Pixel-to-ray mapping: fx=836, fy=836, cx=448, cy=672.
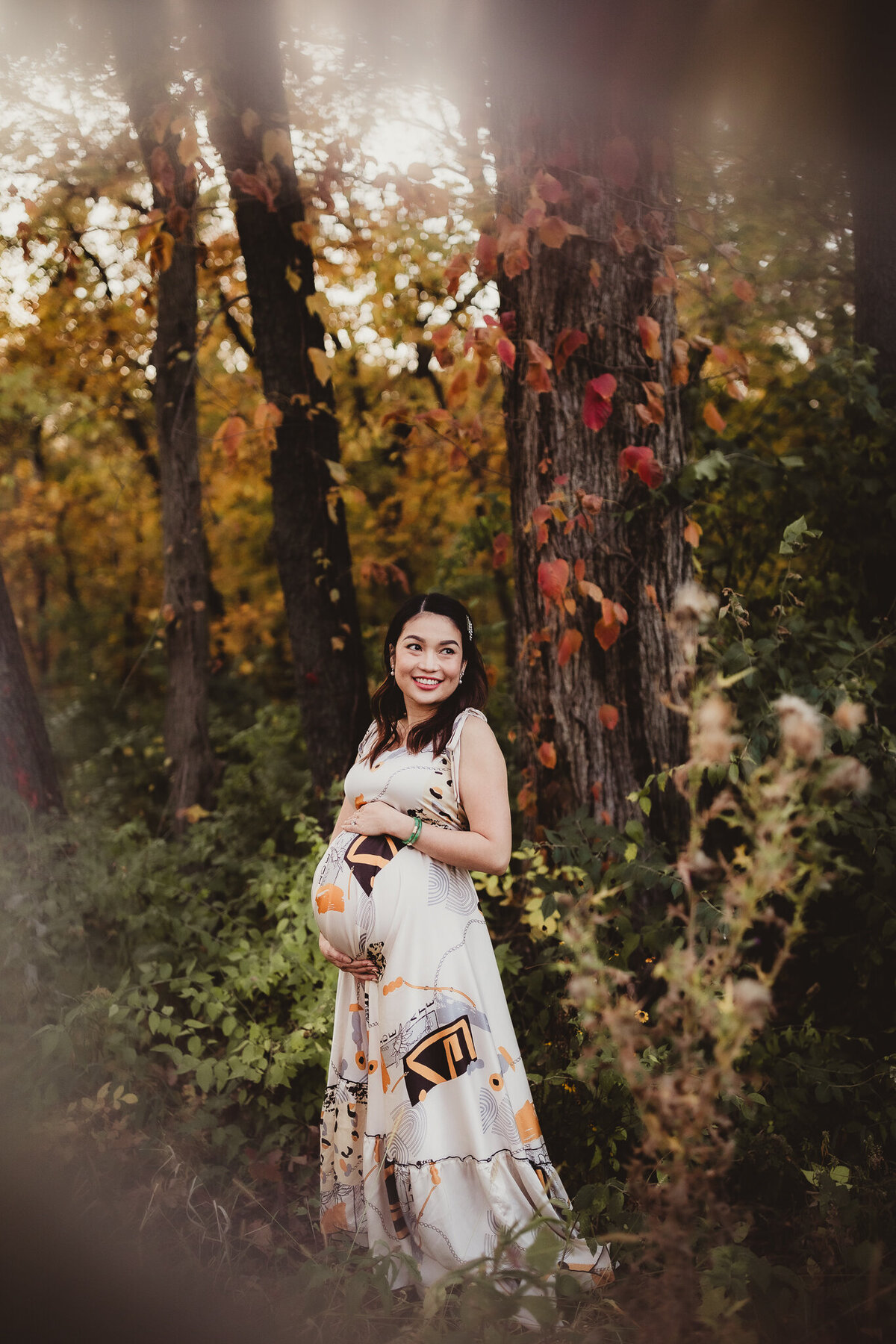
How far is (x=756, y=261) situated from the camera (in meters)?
6.03

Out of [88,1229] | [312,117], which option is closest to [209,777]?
[88,1229]

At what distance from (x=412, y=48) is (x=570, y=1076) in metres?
4.08

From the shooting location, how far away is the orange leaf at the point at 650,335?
312 centimetres

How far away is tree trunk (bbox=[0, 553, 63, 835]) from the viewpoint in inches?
164

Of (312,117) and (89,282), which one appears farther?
(89,282)

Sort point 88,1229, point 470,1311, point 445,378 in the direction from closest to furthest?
1. point 470,1311
2. point 88,1229
3. point 445,378

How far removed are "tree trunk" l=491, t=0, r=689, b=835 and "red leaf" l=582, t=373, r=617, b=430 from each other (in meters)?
0.15

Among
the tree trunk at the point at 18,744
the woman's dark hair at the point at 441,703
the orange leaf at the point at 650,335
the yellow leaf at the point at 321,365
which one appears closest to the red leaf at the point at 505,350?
the orange leaf at the point at 650,335

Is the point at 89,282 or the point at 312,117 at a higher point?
the point at 89,282

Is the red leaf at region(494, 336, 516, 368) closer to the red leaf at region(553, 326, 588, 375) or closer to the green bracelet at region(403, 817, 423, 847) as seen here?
the red leaf at region(553, 326, 588, 375)

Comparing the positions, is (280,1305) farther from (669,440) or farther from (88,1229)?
(669,440)

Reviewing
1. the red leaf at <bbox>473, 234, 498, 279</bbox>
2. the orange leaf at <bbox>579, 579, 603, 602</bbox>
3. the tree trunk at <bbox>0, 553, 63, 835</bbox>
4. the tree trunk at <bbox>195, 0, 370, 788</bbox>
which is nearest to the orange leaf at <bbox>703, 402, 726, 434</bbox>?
the orange leaf at <bbox>579, 579, 603, 602</bbox>

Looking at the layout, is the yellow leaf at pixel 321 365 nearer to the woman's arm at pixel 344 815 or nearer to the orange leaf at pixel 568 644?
the orange leaf at pixel 568 644

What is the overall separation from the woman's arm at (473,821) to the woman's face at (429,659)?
0.56ft
